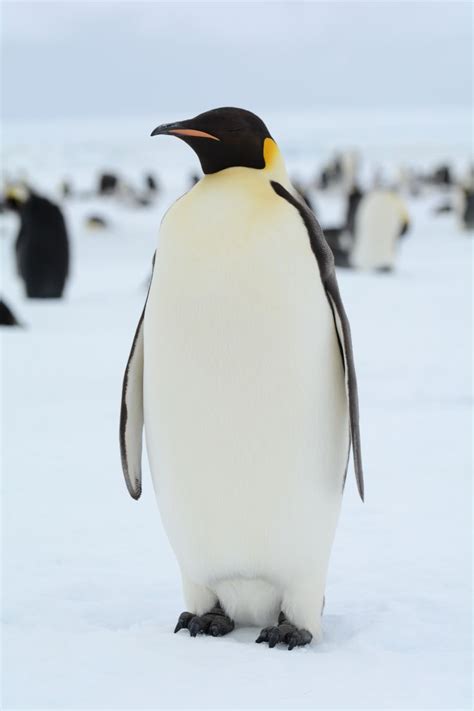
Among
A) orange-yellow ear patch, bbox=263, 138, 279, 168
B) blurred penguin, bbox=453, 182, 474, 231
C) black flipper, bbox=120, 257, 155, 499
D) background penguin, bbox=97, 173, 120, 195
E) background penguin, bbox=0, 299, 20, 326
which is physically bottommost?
background penguin, bbox=97, 173, 120, 195

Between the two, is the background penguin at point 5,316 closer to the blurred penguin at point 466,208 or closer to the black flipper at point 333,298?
the black flipper at point 333,298

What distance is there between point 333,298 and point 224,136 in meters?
0.47

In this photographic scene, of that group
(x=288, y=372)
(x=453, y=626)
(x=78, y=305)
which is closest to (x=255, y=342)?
(x=288, y=372)

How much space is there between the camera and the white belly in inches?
99.4

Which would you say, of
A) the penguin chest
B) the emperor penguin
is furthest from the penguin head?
the penguin chest

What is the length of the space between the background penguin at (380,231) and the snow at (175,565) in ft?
15.2

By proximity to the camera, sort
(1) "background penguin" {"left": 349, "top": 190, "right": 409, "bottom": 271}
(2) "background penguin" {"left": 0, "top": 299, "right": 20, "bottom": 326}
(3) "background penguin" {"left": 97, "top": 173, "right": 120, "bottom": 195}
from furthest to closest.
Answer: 1. (3) "background penguin" {"left": 97, "top": 173, "right": 120, "bottom": 195}
2. (1) "background penguin" {"left": 349, "top": 190, "right": 409, "bottom": 271}
3. (2) "background penguin" {"left": 0, "top": 299, "right": 20, "bottom": 326}

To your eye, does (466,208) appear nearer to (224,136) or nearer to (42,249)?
(42,249)

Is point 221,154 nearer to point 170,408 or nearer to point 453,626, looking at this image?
point 170,408

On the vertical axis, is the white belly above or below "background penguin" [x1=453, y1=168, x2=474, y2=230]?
above

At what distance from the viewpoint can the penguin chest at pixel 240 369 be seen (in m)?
2.52

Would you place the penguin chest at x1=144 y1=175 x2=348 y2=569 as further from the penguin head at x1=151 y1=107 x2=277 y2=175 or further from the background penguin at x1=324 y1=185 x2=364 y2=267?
the background penguin at x1=324 y1=185 x2=364 y2=267

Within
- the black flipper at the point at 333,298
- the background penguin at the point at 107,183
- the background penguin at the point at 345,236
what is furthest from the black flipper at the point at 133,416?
the background penguin at the point at 107,183

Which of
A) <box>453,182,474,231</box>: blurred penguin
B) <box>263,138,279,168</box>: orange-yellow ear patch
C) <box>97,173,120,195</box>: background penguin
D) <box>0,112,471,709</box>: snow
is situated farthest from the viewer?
<box>97,173,120,195</box>: background penguin
